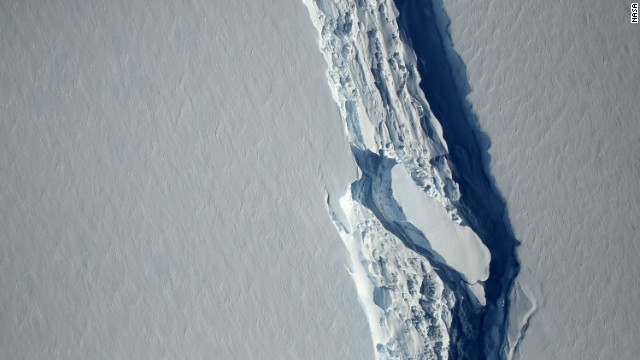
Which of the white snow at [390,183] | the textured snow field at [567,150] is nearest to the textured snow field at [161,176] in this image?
the white snow at [390,183]

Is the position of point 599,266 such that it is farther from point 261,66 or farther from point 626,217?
point 261,66

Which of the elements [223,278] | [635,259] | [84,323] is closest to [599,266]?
[635,259]

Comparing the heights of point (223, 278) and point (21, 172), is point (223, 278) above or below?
below

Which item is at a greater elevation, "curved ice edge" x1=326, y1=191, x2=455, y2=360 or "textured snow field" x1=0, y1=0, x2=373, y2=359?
"textured snow field" x1=0, y1=0, x2=373, y2=359

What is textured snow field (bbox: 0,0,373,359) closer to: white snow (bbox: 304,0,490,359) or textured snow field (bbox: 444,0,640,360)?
white snow (bbox: 304,0,490,359)

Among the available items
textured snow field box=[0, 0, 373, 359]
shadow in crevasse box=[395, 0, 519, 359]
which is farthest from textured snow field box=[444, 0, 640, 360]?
textured snow field box=[0, 0, 373, 359]

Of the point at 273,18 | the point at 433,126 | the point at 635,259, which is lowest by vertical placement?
the point at 635,259

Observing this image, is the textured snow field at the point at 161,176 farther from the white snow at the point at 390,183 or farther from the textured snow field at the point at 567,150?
the textured snow field at the point at 567,150
